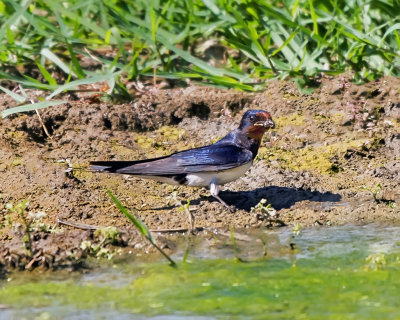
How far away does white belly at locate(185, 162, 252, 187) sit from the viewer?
6359 millimetres

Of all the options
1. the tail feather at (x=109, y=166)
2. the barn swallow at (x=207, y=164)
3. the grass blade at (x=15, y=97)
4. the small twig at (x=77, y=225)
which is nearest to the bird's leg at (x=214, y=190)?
the barn swallow at (x=207, y=164)

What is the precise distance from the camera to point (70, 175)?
639cm

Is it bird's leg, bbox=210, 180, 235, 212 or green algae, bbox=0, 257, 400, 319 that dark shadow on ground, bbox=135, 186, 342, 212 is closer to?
bird's leg, bbox=210, 180, 235, 212

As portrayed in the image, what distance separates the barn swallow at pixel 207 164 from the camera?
6223 mm

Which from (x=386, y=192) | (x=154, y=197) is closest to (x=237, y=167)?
(x=154, y=197)

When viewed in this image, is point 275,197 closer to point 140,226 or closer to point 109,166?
Result: point 109,166

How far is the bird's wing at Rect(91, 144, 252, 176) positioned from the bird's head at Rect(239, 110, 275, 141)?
0.62ft

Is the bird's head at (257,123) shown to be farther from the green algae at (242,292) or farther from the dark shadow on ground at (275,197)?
the green algae at (242,292)

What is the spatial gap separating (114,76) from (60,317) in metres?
3.76

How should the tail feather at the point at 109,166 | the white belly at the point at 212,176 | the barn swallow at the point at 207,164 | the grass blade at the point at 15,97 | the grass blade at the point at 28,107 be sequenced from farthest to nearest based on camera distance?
the grass blade at the point at 15,97, the grass blade at the point at 28,107, the white belly at the point at 212,176, the barn swallow at the point at 207,164, the tail feather at the point at 109,166

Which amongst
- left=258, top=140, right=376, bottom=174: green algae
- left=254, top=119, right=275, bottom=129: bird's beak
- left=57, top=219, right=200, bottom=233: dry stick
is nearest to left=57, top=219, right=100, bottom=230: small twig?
left=57, top=219, right=200, bottom=233: dry stick

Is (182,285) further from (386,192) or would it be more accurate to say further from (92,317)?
(386,192)

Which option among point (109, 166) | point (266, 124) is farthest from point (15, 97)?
point (266, 124)

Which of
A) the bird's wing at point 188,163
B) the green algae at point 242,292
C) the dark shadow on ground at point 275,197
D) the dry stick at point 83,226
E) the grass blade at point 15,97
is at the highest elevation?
the green algae at point 242,292
